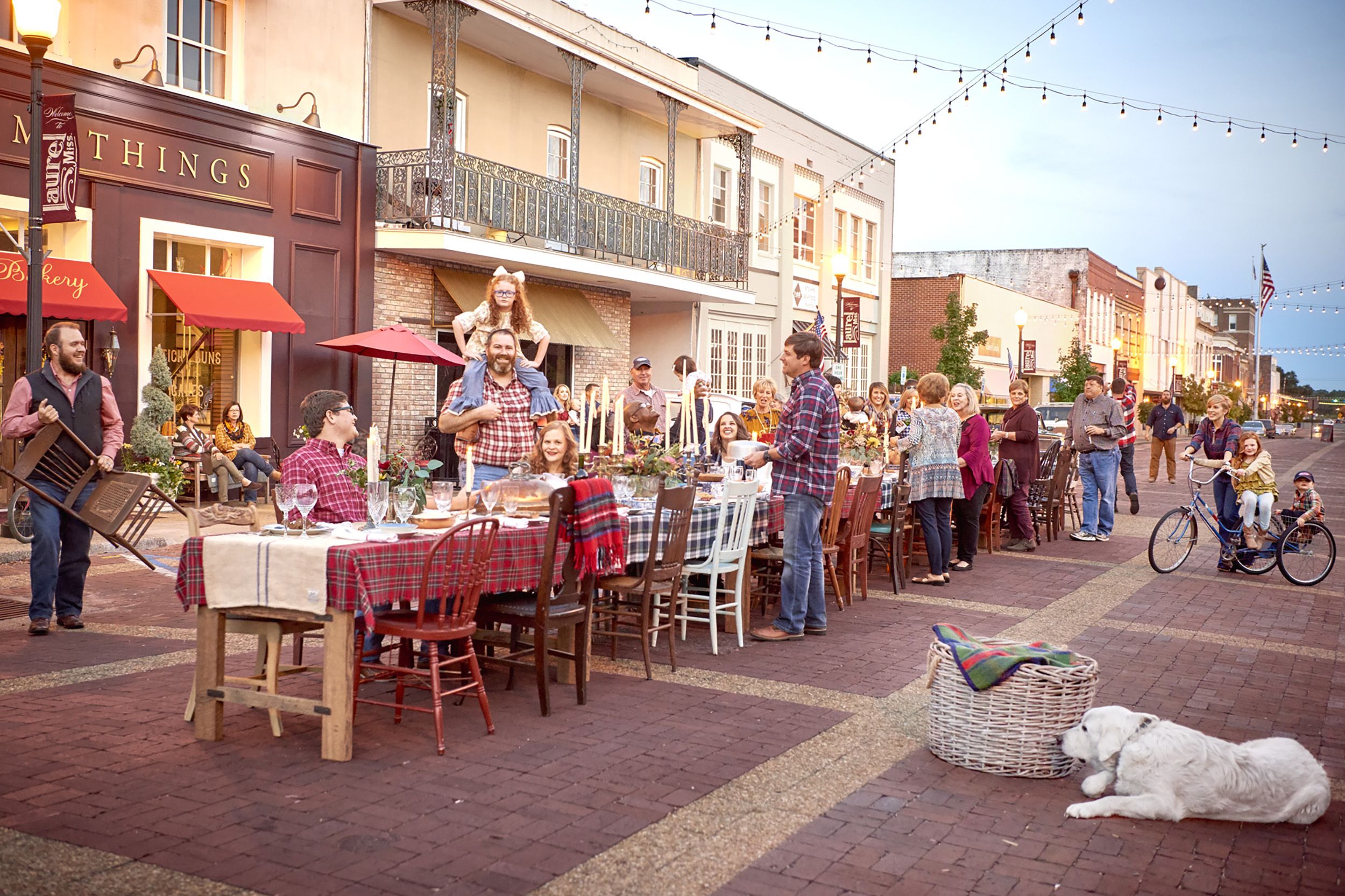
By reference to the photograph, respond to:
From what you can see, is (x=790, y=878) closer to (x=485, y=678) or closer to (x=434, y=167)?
(x=485, y=678)

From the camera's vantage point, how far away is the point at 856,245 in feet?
108

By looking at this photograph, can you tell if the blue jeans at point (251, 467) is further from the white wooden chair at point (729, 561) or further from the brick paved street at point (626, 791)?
the white wooden chair at point (729, 561)

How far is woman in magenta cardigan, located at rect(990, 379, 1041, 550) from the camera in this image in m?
13.7

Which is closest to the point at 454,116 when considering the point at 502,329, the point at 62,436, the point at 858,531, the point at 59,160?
the point at 59,160

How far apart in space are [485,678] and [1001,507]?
9358mm

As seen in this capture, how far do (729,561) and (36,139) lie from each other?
22.5 ft

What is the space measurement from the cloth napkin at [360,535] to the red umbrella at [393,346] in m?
9.74

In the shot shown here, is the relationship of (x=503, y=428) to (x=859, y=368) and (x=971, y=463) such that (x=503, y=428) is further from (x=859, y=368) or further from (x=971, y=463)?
(x=859, y=368)

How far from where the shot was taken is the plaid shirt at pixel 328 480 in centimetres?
615

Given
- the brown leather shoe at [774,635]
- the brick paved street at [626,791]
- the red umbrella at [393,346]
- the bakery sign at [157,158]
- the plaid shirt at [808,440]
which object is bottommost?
the brick paved street at [626,791]

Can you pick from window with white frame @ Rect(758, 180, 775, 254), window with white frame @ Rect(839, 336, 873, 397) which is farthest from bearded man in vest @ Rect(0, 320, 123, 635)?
window with white frame @ Rect(839, 336, 873, 397)

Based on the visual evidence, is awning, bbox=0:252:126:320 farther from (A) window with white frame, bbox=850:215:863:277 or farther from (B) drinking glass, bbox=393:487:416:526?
(A) window with white frame, bbox=850:215:863:277

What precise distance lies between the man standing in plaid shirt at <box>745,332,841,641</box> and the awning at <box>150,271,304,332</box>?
9264 mm

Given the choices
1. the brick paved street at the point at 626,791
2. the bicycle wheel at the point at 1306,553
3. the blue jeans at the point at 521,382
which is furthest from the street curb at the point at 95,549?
the bicycle wheel at the point at 1306,553
